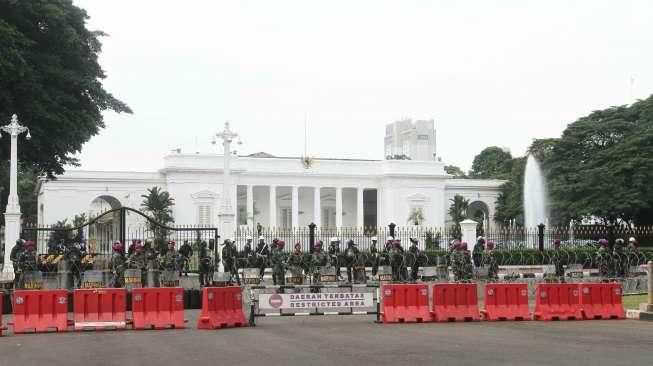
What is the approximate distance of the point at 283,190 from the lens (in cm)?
8356

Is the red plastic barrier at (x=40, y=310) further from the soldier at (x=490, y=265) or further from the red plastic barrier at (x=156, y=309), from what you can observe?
the soldier at (x=490, y=265)

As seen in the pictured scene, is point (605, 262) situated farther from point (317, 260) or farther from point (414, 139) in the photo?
point (414, 139)

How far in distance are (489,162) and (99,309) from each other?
8808 cm

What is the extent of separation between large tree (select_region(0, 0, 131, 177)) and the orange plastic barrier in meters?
18.1

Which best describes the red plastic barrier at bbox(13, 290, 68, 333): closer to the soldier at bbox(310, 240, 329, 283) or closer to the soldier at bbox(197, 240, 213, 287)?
the soldier at bbox(197, 240, 213, 287)

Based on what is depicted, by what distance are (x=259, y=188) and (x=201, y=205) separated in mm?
7735

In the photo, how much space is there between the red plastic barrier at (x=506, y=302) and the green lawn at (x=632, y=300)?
4.98 m

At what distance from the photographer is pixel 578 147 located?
64.9m

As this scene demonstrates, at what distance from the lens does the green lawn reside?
23.2 m

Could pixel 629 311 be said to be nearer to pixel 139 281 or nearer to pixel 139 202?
pixel 139 281

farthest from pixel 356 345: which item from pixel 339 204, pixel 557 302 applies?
pixel 339 204

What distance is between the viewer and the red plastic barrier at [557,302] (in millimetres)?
19156

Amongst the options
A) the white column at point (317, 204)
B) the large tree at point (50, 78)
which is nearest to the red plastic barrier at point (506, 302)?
the large tree at point (50, 78)

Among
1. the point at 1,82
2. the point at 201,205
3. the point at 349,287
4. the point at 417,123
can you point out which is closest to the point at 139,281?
the point at 349,287
